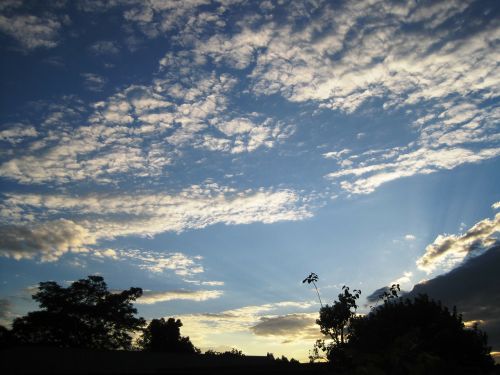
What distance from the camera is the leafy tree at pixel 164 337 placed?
68.1m

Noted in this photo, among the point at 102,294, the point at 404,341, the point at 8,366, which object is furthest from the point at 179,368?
the point at 102,294

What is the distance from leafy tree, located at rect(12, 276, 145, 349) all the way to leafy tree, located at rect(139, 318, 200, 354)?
401 inches

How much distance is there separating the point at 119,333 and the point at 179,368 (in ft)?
122

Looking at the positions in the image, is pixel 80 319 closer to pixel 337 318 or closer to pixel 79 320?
pixel 79 320

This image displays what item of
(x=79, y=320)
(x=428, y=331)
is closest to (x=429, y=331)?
(x=428, y=331)

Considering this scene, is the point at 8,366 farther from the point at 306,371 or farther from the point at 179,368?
the point at 306,371

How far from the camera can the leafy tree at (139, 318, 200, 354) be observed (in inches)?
2682

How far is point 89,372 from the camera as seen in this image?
72.3 feet

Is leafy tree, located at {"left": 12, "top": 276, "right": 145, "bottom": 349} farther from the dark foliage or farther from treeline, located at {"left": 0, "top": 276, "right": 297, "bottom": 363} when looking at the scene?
the dark foliage

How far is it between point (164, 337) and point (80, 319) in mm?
18358

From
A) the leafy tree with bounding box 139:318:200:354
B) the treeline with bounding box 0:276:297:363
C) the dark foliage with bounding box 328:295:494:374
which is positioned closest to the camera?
the dark foliage with bounding box 328:295:494:374

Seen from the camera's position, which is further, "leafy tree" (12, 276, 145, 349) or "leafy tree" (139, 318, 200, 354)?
"leafy tree" (139, 318, 200, 354)

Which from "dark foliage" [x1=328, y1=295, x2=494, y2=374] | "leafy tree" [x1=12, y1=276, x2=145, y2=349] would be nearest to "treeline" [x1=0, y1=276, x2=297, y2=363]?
"leafy tree" [x1=12, y1=276, x2=145, y2=349]

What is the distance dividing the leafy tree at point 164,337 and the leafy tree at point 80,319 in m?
10.2
